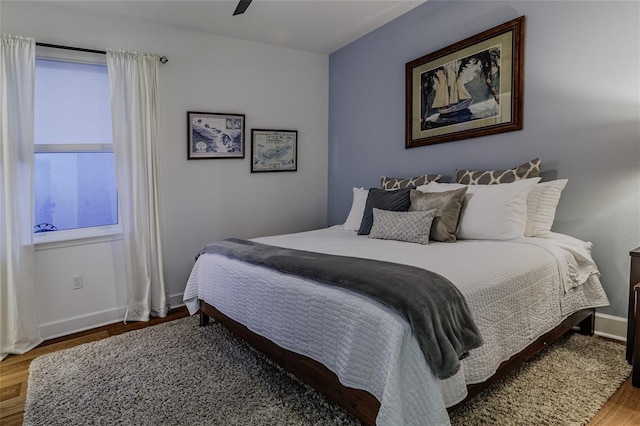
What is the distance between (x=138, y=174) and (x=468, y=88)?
2.81 meters

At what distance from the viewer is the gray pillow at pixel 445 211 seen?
2527 millimetres

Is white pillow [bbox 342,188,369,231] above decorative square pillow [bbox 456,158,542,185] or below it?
below

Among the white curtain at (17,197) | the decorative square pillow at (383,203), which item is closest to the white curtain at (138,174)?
the white curtain at (17,197)

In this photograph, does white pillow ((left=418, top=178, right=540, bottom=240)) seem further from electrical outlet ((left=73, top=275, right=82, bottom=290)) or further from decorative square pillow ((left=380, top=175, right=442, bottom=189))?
electrical outlet ((left=73, top=275, right=82, bottom=290))

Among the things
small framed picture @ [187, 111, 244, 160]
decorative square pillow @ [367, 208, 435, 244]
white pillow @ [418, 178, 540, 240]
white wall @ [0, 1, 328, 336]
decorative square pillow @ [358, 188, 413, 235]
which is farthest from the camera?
small framed picture @ [187, 111, 244, 160]

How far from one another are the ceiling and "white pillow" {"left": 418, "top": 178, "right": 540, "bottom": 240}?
1869 mm

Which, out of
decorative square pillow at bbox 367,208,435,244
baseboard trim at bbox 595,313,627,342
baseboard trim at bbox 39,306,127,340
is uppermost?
decorative square pillow at bbox 367,208,435,244

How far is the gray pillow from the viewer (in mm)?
2527

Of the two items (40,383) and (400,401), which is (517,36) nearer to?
(400,401)

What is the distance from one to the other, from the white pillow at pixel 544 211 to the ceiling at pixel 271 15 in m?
1.97

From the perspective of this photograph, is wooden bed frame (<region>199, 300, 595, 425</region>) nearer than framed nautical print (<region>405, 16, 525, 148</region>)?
Yes

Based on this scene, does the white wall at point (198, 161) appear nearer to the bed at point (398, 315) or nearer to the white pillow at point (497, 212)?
the bed at point (398, 315)

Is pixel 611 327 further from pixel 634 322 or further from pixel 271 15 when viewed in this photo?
pixel 271 15

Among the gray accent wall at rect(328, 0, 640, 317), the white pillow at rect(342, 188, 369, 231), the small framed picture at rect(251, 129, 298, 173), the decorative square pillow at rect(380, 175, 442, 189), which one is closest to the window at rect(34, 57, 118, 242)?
the small framed picture at rect(251, 129, 298, 173)
